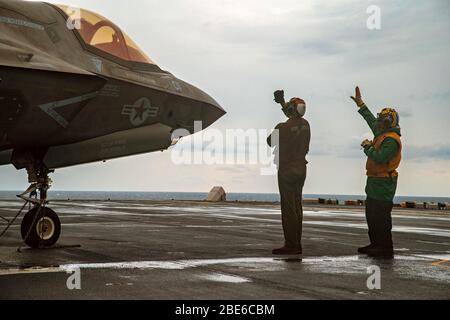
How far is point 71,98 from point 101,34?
2.30 m

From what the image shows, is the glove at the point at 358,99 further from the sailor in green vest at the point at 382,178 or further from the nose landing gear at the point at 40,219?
the nose landing gear at the point at 40,219

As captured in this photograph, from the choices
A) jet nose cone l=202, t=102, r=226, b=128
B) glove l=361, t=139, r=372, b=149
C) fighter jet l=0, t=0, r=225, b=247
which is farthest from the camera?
jet nose cone l=202, t=102, r=226, b=128

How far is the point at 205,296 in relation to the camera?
598 centimetres

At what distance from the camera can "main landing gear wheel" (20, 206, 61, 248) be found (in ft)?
35.6

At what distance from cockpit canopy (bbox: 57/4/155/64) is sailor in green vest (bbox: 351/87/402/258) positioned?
17.4ft

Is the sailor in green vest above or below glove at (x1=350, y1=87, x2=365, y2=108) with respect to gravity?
below

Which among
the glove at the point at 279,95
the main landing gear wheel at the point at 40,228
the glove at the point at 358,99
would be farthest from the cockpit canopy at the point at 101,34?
the glove at the point at 358,99

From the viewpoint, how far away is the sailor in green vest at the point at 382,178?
34.3ft

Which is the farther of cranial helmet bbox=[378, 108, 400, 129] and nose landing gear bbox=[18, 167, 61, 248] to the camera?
nose landing gear bbox=[18, 167, 61, 248]

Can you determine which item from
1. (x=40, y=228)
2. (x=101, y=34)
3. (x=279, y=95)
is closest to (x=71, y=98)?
(x=101, y=34)

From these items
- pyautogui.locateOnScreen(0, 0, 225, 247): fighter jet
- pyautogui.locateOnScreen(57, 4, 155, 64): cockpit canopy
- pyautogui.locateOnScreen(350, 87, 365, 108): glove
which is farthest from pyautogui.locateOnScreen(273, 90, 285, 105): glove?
pyautogui.locateOnScreen(57, 4, 155, 64): cockpit canopy

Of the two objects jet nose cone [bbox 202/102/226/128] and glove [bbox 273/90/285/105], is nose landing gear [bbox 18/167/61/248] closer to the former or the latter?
jet nose cone [bbox 202/102/226/128]

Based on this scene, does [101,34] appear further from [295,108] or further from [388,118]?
[388,118]
